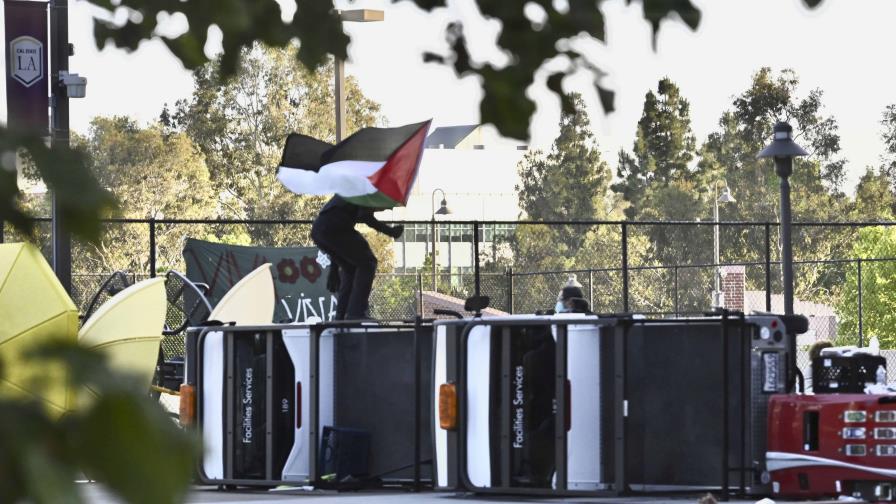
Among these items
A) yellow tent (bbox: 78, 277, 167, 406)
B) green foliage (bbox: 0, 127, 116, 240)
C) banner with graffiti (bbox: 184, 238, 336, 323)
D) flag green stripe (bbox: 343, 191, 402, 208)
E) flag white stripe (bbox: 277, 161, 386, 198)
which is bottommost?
yellow tent (bbox: 78, 277, 167, 406)

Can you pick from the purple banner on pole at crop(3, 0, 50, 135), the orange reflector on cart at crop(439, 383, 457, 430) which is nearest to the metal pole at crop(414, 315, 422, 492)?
the orange reflector on cart at crop(439, 383, 457, 430)

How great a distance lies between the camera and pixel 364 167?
12.5 metres

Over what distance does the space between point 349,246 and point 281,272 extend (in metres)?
7.59

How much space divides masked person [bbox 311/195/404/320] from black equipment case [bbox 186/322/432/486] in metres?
0.62

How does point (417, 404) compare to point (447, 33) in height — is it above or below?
below

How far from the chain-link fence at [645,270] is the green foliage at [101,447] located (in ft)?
106

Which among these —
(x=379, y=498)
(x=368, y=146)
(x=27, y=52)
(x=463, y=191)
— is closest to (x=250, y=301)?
(x=27, y=52)

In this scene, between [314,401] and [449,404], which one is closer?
[449,404]

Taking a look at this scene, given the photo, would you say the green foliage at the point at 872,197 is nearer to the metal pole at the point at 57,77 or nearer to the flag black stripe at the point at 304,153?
the metal pole at the point at 57,77

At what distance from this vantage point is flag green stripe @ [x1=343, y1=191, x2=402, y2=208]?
1254 cm

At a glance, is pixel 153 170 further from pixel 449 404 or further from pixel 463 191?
pixel 449 404

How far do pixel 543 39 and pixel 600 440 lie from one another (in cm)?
843

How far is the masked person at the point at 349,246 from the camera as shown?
1277 centimetres

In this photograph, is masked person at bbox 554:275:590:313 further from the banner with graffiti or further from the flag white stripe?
the banner with graffiti
